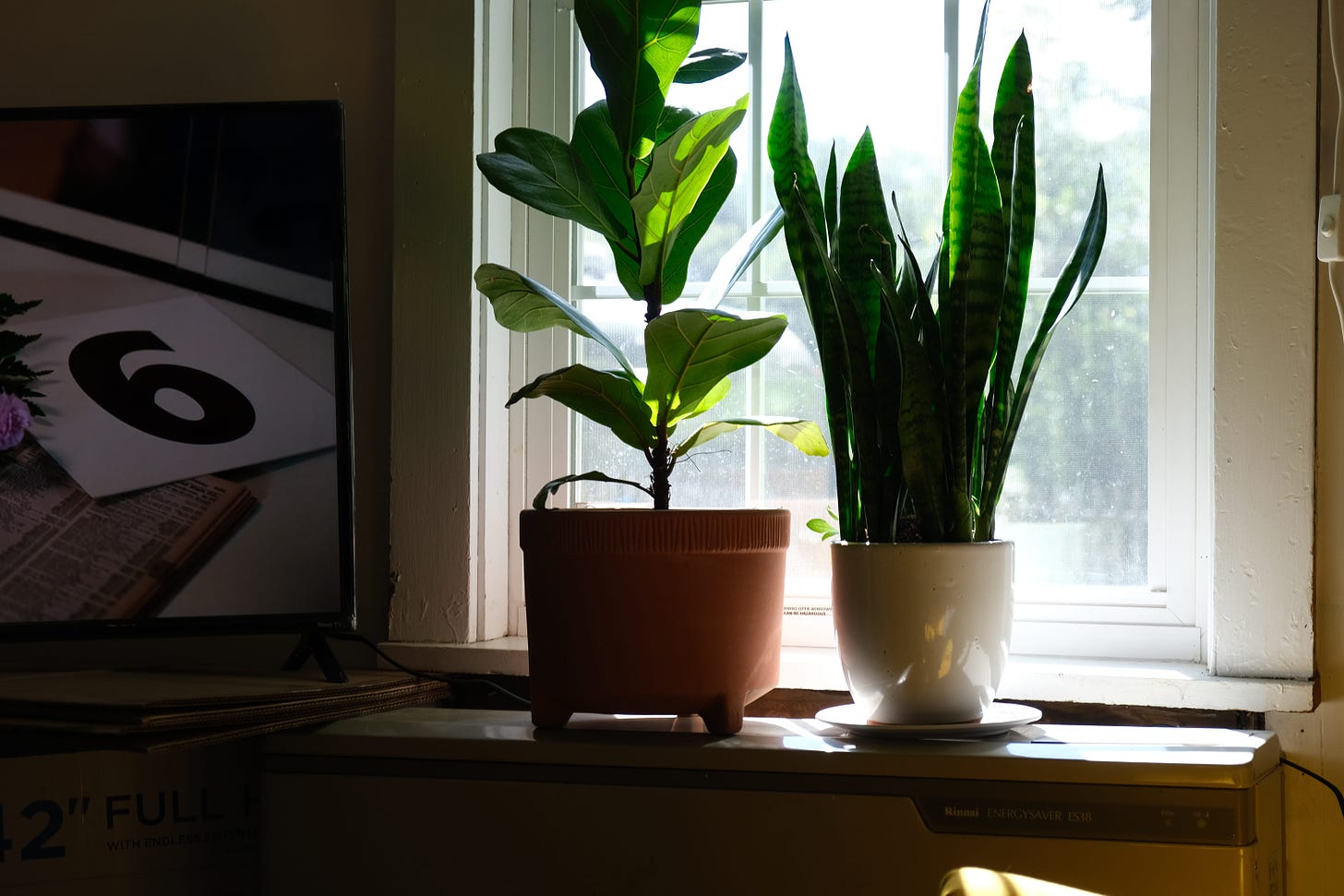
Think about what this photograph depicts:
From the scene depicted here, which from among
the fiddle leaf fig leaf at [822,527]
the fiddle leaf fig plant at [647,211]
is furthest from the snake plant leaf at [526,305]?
the fiddle leaf fig leaf at [822,527]

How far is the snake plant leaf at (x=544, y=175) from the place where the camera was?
4.00 feet

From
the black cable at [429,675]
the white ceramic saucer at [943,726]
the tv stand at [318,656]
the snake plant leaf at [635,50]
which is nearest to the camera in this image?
the white ceramic saucer at [943,726]

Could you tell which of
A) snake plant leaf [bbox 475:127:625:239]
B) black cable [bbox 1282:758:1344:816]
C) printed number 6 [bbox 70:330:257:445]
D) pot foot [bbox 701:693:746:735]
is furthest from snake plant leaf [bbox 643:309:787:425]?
black cable [bbox 1282:758:1344:816]

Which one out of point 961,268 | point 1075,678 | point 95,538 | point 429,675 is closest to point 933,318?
point 961,268

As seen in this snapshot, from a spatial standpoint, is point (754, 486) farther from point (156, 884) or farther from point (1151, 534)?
point (156, 884)

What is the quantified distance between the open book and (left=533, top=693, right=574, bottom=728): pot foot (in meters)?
0.49

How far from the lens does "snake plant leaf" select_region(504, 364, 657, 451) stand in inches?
44.8

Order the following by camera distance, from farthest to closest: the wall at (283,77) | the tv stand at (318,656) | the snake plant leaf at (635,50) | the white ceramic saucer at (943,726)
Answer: the wall at (283,77) < the tv stand at (318,656) < the snake plant leaf at (635,50) < the white ceramic saucer at (943,726)

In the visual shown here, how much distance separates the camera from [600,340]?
123 cm

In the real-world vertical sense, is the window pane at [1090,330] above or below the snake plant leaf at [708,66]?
below

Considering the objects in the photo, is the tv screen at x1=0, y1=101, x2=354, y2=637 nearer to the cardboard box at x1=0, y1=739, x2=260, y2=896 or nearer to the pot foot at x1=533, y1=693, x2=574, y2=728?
the cardboard box at x1=0, y1=739, x2=260, y2=896

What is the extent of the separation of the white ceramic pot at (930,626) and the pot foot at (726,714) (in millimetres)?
136

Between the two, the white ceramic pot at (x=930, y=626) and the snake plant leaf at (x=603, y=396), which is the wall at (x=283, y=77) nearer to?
the snake plant leaf at (x=603, y=396)

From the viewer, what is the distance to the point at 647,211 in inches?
47.6
